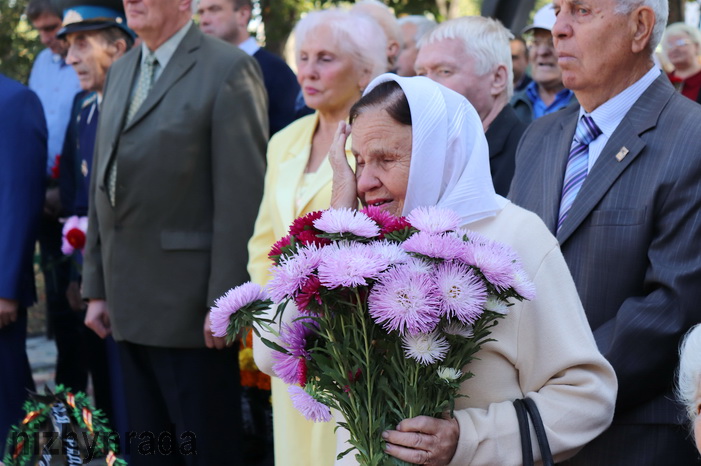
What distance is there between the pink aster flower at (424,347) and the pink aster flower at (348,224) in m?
0.25

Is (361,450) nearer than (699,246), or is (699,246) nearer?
(361,450)

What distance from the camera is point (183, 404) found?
4559 millimetres

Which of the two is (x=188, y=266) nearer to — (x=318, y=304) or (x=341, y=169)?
(x=341, y=169)

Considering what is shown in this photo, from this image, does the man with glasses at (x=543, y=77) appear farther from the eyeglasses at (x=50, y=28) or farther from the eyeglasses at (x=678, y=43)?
the eyeglasses at (x=50, y=28)

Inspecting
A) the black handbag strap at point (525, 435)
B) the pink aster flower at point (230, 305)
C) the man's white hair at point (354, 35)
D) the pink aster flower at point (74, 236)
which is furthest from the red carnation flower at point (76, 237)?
the black handbag strap at point (525, 435)

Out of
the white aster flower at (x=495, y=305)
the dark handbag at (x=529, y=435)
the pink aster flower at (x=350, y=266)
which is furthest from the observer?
the dark handbag at (x=529, y=435)

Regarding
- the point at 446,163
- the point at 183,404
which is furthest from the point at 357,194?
the point at 183,404

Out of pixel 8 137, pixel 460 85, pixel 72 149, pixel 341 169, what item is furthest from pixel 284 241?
A: pixel 72 149

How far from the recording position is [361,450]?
7.06ft

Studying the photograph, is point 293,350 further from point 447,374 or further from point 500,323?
point 500,323

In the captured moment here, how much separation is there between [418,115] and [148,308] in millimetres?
2447

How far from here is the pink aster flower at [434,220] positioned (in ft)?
6.94

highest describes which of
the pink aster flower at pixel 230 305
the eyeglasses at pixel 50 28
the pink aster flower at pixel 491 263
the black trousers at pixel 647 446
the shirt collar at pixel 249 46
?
the eyeglasses at pixel 50 28

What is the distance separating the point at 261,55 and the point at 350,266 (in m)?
4.68
